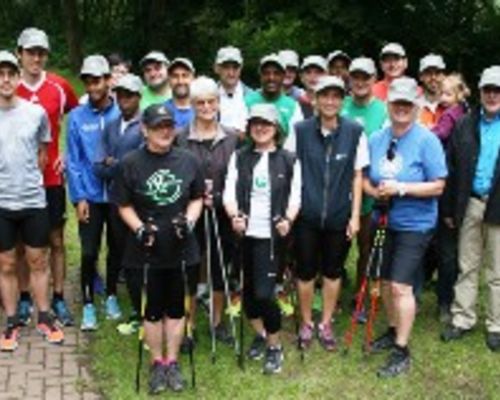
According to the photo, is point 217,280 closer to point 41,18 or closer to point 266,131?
point 266,131

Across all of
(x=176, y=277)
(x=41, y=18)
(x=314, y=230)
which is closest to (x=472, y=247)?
(x=314, y=230)

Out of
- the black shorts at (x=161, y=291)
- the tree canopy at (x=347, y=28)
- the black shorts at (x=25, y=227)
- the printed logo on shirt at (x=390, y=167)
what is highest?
the tree canopy at (x=347, y=28)

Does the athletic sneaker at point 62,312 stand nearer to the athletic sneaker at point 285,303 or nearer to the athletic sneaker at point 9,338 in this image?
the athletic sneaker at point 9,338

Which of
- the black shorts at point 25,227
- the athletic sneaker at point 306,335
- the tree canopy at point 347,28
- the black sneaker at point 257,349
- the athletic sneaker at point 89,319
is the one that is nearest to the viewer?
the black shorts at point 25,227

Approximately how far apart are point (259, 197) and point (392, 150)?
1.14 meters

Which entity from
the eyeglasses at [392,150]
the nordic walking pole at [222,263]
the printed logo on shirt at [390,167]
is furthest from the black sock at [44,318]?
the eyeglasses at [392,150]

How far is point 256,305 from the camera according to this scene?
6324mm

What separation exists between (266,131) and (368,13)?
11608 mm

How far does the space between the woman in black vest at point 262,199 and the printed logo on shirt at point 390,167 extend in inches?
27.4

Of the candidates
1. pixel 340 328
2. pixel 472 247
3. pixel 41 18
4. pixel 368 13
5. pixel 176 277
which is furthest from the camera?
pixel 41 18

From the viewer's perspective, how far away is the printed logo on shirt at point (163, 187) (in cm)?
574

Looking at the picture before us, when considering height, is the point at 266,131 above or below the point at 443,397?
above

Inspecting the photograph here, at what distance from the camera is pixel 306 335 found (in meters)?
6.93

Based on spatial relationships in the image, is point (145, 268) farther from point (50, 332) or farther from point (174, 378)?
point (50, 332)
